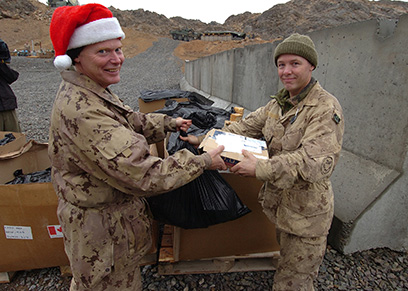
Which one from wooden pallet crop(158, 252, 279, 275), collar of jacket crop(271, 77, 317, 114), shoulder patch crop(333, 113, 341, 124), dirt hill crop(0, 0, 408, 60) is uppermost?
dirt hill crop(0, 0, 408, 60)

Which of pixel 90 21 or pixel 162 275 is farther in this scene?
pixel 162 275

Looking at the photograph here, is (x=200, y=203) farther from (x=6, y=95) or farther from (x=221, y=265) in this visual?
(x=6, y=95)

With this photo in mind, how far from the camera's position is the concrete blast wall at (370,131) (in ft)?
7.11

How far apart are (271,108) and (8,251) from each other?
9.03 ft

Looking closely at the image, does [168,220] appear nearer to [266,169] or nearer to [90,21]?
[266,169]

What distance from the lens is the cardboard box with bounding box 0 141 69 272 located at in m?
2.12

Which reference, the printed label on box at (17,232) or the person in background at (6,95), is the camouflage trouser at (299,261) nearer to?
the printed label on box at (17,232)

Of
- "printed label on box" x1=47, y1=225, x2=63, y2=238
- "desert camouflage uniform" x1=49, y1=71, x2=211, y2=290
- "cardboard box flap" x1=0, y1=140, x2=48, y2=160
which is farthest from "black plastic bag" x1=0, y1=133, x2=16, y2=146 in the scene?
"desert camouflage uniform" x1=49, y1=71, x2=211, y2=290

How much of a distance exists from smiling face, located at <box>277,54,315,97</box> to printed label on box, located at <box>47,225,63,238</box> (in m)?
2.34

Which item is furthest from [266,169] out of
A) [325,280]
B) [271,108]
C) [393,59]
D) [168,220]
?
[393,59]

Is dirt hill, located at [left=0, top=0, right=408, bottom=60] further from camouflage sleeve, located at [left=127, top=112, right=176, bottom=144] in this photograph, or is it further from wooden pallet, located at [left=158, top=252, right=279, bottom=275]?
wooden pallet, located at [left=158, top=252, right=279, bottom=275]

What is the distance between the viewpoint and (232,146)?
173 centimetres

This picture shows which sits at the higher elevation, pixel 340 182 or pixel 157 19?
pixel 157 19

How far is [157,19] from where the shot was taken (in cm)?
7669
